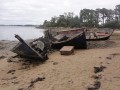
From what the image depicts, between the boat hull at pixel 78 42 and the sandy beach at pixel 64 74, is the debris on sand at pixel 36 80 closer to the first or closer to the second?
the sandy beach at pixel 64 74

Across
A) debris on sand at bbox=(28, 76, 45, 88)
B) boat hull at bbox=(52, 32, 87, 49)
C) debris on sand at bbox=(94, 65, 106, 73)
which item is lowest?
debris on sand at bbox=(28, 76, 45, 88)

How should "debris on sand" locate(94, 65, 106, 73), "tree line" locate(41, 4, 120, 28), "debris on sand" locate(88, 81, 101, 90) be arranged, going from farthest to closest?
"tree line" locate(41, 4, 120, 28)
"debris on sand" locate(94, 65, 106, 73)
"debris on sand" locate(88, 81, 101, 90)

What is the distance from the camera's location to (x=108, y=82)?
805 cm

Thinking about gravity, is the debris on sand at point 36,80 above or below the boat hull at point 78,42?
below

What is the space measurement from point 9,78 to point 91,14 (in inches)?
2177

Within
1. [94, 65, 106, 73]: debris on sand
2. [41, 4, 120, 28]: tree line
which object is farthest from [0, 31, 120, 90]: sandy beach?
[41, 4, 120, 28]: tree line

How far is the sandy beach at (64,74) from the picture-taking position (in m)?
8.05

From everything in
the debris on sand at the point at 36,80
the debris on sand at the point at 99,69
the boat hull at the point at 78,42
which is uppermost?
the boat hull at the point at 78,42

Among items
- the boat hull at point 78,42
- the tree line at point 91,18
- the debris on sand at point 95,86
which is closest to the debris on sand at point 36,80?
the debris on sand at point 95,86

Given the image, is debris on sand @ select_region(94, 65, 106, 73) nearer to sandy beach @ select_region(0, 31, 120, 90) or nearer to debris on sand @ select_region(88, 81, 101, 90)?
sandy beach @ select_region(0, 31, 120, 90)

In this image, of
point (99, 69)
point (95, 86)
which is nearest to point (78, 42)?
point (99, 69)

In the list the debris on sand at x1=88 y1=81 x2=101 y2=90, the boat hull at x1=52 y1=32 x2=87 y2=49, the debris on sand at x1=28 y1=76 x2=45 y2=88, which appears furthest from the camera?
the boat hull at x1=52 y1=32 x2=87 y2=49

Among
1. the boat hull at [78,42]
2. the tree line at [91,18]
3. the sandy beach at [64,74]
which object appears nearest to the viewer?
the sandy beach at [64,74]

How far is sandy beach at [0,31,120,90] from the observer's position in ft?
26.4
